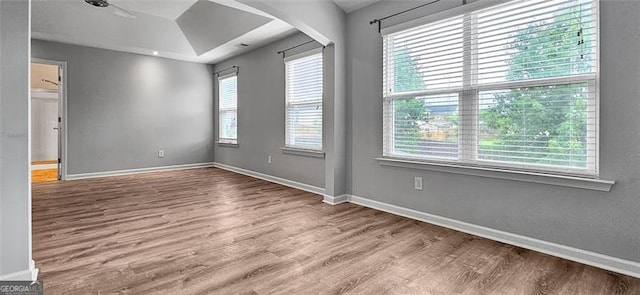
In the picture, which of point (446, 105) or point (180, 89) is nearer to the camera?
point (446, 105)

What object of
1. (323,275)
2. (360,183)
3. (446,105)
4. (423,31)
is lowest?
(323,275)

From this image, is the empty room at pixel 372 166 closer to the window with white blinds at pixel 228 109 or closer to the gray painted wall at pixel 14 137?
the gray painted wall at pixel 14 137

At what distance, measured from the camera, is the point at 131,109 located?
19.7ft

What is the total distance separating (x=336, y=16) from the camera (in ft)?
12.1

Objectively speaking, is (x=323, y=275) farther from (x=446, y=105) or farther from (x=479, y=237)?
(x=446, y=105)

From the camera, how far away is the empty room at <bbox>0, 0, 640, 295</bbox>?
1.87m

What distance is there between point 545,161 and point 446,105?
0.94m

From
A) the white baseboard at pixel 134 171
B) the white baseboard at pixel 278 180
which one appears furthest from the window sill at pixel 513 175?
the white baseboard at pixel 134 171

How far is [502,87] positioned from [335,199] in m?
2.15

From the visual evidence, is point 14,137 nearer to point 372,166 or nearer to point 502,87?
point 372,166

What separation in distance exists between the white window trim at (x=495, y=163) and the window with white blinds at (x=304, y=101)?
1.26 m

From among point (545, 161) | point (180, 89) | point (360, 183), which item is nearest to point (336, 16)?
point (360, 183)

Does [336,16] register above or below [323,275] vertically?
above


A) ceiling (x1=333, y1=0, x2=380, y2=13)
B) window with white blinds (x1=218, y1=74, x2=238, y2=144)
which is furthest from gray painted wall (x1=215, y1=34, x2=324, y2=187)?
ceiling (x1=333, y1=0, x2=380, y2=13)
